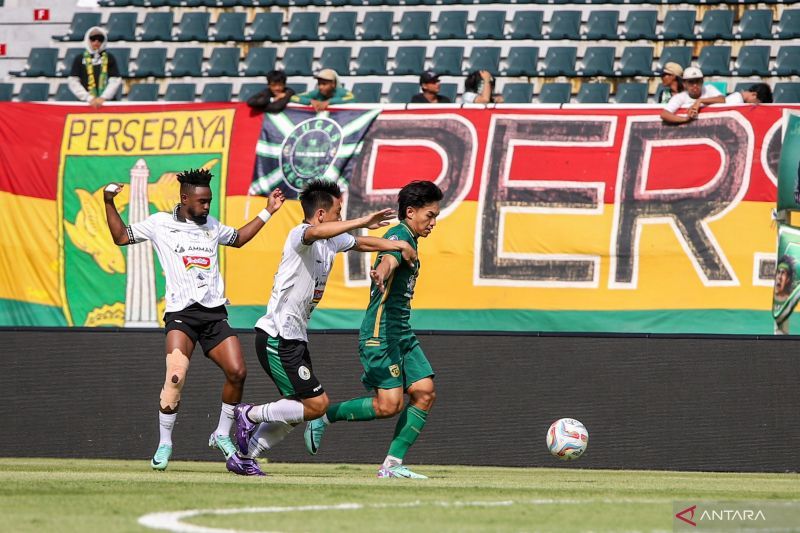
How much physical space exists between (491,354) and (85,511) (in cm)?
619

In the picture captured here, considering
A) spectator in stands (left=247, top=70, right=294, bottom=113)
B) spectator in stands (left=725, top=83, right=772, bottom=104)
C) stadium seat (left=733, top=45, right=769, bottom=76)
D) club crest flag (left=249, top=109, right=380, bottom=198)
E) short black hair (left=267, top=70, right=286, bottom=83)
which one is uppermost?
stadium seat (left=733, top=45, right=769, bottom=76)

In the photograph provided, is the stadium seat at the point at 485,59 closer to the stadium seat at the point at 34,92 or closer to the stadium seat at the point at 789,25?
the stadium seat at the point at 789,25

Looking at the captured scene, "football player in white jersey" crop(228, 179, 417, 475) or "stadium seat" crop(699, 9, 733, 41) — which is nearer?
"football player in white jersey" crop(228, 179, 417, 475)

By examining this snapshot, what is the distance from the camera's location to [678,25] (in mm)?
17984

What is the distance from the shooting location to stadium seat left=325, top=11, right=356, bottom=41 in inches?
761

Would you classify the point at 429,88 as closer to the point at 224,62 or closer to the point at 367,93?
the point at 367,93

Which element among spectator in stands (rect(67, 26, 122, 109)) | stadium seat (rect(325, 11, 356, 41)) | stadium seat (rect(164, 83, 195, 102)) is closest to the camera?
spectator in stands (rect(67, 26, 122, 109))

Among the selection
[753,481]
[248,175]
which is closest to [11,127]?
[248,175]

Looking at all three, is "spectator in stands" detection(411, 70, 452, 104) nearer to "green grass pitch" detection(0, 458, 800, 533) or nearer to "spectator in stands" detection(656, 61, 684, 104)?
"spectator in stands" detection(656, 61, 684, 104)

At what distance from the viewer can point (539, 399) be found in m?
11.3

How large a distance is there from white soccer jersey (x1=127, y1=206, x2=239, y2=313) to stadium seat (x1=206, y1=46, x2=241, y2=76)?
10315 millimetres

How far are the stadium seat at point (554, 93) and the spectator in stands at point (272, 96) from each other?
473 cm

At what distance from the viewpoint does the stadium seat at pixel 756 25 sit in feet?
58.1

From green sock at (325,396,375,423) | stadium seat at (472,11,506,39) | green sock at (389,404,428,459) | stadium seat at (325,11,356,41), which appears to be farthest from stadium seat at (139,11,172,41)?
green sock at (389,404,428,459)
